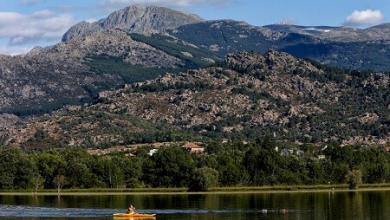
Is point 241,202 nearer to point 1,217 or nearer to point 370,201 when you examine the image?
point 370,201

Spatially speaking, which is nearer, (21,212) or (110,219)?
(110,219)

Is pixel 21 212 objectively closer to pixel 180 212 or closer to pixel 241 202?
pixel 180 212

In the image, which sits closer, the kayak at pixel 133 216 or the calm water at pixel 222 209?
the calm water at pixel 222 209

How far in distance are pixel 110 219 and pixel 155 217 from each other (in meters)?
8.25

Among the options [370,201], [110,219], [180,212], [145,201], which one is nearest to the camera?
[110,219]

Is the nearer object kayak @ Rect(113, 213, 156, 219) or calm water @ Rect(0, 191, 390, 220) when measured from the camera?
calm water @ Rect(0, 191, 390, 220)

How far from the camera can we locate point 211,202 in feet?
606

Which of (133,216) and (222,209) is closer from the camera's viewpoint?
(133,216)

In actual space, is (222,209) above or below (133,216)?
below

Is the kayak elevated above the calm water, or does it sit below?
above

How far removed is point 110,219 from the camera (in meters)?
142

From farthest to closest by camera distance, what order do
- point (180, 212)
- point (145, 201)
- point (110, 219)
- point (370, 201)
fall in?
point (145, 201) → point (370, 201) → point (180, 212) → point (110, 219)

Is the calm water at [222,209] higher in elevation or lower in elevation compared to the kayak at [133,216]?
lower

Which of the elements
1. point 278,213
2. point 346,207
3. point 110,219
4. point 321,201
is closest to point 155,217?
point 110,219
